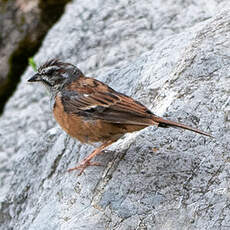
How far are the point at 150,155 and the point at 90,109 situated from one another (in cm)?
91

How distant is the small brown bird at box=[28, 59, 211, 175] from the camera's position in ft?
17.4

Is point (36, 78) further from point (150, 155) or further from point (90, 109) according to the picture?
point (150, 155)

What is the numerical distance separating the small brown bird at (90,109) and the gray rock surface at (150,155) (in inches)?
9.0

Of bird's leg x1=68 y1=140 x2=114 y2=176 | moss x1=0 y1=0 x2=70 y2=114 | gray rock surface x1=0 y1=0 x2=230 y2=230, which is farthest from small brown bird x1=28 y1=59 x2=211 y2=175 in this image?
moss x1=0 y1=0 x2=70 y2=114

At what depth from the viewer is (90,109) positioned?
5688 mm

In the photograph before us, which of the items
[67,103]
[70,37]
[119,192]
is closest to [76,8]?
[70,37]

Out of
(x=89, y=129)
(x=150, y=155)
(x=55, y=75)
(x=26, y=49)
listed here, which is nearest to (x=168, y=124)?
(x=150, y=155)

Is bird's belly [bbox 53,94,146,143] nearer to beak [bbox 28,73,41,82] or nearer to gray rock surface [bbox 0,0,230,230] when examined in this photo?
gray rock surface [bbox 0,0,230,230]

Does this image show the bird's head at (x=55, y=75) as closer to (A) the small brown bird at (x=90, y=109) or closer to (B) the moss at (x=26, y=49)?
(A) the small brown bird at (x=90, y=109)

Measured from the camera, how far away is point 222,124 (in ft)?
16.6

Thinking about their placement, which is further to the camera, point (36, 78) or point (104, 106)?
point (36, 78)

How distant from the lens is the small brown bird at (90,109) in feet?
17.4

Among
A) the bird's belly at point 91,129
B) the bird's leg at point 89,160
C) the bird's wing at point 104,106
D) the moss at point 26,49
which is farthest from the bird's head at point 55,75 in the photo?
the moss at point 26,49

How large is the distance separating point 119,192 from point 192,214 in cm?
76
